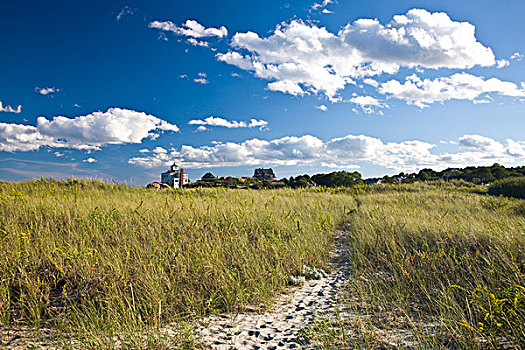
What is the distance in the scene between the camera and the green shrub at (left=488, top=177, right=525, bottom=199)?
56.5ft

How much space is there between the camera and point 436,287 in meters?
4.45

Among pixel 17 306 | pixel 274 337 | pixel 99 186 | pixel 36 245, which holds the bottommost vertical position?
pixel 274 337

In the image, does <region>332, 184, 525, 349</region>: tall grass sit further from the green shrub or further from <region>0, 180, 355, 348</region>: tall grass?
the green shrub

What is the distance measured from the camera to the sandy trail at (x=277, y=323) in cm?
312

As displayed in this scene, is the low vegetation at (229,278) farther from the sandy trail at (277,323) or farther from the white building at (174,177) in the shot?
the white building at (174,177)

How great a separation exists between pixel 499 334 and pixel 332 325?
5.66 feet

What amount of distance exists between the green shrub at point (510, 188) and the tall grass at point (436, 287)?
46.7 ft

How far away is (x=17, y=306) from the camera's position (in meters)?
3.59

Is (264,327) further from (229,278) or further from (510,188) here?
(510,188)

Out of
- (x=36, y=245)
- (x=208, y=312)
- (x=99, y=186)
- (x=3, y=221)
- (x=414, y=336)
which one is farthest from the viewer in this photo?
(x=99, y=186)

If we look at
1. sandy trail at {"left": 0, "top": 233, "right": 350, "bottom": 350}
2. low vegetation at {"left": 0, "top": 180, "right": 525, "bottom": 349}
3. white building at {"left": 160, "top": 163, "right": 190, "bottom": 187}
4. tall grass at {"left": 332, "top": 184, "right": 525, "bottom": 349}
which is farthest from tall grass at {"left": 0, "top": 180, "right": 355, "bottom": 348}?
white building at {"left": 160, "top": 163, "right": 190, "bottom": 187}

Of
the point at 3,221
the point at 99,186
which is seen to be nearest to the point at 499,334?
the point at 3,221

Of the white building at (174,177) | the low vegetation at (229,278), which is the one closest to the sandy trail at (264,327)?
the low vegetation at (229,278)

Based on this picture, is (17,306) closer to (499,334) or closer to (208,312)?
(208,312)
